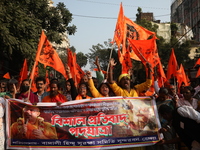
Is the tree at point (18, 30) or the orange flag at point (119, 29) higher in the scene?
the tree at point (18, 30)

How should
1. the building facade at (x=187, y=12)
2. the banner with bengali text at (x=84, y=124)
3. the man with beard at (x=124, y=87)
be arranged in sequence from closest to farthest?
the banner with bengali text at (x=84, y=124) → the man with beard at (x=124, y=87) → the building facade at (x=187, y=12)

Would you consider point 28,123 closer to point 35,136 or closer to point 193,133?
point 35,136

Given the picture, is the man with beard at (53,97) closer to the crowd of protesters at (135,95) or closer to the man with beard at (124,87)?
the crowd of protesters at (135,95)

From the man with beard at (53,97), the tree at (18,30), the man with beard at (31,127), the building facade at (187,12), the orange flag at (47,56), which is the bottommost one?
the man with beard at (31,127)

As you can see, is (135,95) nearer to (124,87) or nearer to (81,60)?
(124,87)

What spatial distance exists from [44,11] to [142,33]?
1486cm

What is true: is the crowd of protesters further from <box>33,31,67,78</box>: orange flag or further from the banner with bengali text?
<box>33,31,67,78</box>: orange flag

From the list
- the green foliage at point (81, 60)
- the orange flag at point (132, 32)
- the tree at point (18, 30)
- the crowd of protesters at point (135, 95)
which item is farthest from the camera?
the green foliage at point (81, 60)

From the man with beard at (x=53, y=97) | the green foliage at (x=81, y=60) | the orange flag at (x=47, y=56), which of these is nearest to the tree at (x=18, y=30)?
the orange flag at (x=47, y=56)

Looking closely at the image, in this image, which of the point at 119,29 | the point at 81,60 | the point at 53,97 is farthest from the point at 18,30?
the point at 81,60

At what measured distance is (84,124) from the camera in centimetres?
469

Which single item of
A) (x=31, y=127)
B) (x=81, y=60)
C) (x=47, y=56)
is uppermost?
(x=81, y=60)

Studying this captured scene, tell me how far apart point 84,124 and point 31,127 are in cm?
87

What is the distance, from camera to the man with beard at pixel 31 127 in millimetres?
4729
